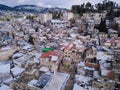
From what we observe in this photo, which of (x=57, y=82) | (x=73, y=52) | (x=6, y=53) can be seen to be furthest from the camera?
(x=6, y=53)

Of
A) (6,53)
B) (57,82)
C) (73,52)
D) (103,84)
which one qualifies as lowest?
(57,82)

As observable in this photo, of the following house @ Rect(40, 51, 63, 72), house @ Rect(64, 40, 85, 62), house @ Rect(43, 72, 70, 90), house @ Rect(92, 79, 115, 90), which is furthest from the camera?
house @ Rect(64, 40, 85, 62)

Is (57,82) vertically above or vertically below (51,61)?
below

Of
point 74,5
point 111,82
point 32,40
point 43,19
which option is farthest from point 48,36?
point 74,5

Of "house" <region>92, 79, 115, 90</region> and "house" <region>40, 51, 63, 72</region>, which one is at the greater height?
"house" <region>40, 51, 63, 72</region>

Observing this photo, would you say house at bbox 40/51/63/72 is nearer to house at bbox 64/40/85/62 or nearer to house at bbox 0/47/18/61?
house at bbox 64/40/85/62

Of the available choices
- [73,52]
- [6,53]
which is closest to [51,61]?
[73,52]

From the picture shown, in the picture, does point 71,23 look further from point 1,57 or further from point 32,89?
point 32,89

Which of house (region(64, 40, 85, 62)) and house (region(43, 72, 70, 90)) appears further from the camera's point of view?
house (region(64, 40, 85, 62))

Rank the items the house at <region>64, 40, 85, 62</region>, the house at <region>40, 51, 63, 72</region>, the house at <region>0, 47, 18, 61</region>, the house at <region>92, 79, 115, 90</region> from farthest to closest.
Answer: the house at <region>0, 47, 18, 61</region>, the house at <region>64, 40, 85, 62</region>, the house at <region>40, 51, 63, 72</region>, the house at <region>92, 79, 115, 90</region>

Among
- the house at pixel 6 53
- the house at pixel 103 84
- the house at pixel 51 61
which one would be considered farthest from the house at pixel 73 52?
the house at pixel 6 53

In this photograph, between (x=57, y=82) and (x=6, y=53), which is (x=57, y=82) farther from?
(x=6, y=53)

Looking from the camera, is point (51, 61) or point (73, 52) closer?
point (51, 61)

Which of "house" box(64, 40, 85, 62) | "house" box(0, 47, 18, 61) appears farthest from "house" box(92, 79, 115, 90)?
"house" box(0, 47, 18, 61)
